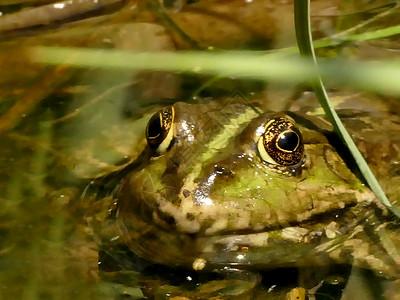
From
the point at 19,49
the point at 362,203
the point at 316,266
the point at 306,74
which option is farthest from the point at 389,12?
the point at 19,49

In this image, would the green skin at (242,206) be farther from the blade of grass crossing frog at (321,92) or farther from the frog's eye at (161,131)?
the blade of grass crossing frog at (321,92)

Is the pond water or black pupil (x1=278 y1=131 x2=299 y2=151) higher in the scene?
black pupil (x1=278 y1=131 x2=299 y2=151)

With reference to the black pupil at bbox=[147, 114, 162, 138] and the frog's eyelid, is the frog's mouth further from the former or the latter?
the black pupil at bbox=[147, 114, 162, 138]

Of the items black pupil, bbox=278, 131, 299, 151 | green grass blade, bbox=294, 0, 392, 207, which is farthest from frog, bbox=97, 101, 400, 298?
green grass blade, bbox=294, 0, 392, 207

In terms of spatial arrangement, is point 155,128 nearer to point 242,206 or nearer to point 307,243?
point 242,206

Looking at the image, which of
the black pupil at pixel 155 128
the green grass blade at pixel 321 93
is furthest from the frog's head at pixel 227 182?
the green grass blade at pixel 321 93

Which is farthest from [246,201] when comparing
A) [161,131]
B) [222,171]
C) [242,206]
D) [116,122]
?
[116,122]
